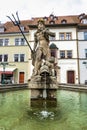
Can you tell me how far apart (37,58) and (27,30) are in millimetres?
32614

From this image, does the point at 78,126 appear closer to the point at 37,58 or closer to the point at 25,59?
the point at 37,58

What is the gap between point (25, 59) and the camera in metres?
38.6

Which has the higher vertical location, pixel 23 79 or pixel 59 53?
pixel 59 53

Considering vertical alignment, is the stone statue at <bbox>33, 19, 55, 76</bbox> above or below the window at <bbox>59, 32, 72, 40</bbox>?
below

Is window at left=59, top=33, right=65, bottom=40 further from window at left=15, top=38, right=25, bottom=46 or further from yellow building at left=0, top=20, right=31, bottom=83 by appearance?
window at left=15, top=38, right=25, bottom=46

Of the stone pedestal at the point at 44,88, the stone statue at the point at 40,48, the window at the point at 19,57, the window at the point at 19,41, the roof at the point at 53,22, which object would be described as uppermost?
the roof at the point at 53,22

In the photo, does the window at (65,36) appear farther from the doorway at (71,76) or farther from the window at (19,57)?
the window at (19,57)

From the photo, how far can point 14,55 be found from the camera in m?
39.1

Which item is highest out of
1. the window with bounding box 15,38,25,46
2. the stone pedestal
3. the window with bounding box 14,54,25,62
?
the window with bounding box 15,38,25,46

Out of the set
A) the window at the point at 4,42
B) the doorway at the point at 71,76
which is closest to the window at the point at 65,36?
the doorway at the point at 71,76

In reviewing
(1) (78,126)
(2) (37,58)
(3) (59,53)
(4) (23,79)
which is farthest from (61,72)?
(1) (78,126)

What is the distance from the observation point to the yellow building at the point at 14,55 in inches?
1499

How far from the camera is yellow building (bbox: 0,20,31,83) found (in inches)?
1499

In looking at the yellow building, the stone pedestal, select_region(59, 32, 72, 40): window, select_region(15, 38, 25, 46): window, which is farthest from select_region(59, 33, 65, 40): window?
the stone pedestal
